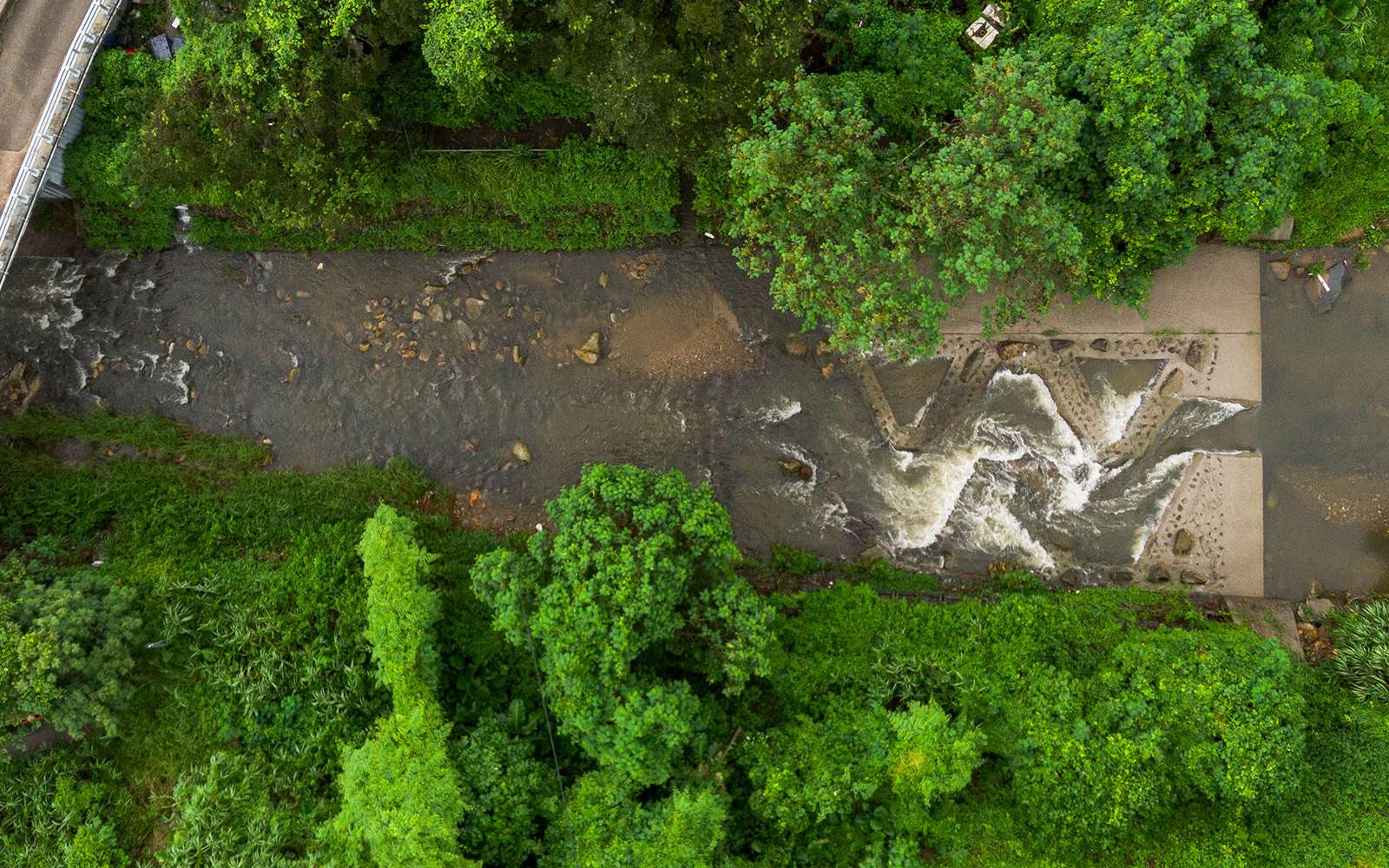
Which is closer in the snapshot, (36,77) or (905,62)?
(905,62)

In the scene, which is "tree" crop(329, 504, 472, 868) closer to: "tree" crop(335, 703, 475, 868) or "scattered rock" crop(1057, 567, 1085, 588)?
"tree" crop(335, 703, 475, 868)

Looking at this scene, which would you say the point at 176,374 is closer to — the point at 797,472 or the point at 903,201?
the point at 797,472

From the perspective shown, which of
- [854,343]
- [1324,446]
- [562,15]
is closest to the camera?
[562,15]

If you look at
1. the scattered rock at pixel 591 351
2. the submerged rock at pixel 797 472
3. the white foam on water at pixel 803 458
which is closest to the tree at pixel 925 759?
the white foam on water at pixel 803 458

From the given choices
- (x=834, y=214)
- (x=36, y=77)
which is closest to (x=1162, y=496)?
(x=834, y=214)

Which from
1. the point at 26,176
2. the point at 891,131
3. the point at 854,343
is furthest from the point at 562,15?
the point at 26,176

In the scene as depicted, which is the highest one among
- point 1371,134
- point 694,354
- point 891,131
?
point 1371,134

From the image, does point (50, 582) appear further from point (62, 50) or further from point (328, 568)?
point (62, 50)
